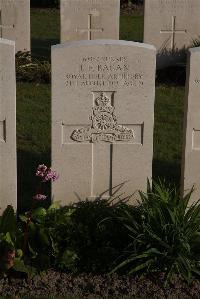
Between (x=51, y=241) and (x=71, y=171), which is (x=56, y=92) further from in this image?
(x=51, y=241)

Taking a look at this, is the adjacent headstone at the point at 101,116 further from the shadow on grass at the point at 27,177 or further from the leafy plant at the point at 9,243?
the shadow on grass at the point at 27,177

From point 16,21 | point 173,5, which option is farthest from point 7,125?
point 173,5

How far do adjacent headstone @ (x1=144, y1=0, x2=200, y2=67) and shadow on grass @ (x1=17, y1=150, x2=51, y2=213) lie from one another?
5.11 m

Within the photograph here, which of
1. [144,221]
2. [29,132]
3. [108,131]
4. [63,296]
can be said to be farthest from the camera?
[29,132]

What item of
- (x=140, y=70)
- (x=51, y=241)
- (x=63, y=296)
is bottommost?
(x=63, y=296)

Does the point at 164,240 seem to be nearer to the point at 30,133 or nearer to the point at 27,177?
the point at 27,177

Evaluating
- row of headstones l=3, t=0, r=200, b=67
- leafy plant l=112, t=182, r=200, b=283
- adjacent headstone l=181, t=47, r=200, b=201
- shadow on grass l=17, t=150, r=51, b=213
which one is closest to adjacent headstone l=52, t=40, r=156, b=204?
adjacent headstone l=181, t=47, r=200, b=201

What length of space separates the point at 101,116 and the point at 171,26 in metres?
7.17

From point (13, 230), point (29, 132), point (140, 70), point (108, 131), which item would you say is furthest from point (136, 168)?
point (29, 132)

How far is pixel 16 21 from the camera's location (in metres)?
12.3

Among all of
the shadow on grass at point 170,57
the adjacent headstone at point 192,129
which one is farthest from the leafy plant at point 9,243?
the shadow on grass at point 170,57

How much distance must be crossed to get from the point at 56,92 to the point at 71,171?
0.75m

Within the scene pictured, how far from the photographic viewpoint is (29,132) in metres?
8.98

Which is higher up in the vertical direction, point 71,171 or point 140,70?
point 140,70
